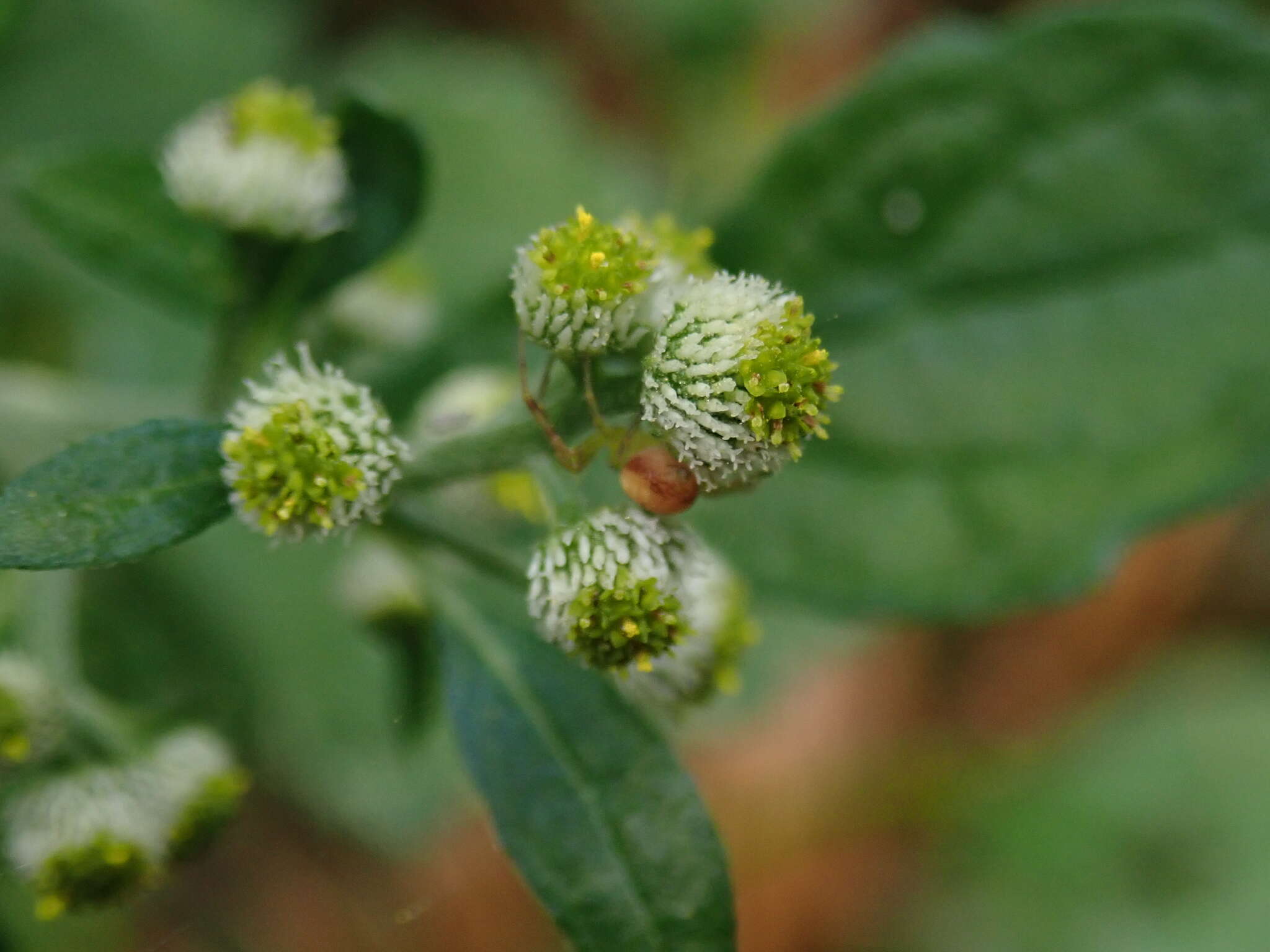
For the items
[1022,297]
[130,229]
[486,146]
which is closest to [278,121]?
[130,229]

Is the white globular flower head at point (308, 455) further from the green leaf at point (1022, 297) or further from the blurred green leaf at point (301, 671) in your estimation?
the blurred green leaf at point (301, 671)

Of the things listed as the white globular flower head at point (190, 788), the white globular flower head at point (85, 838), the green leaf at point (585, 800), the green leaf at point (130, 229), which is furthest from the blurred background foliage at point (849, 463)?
the green leaf at point (585, 800)

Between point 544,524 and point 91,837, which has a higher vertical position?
point 544,524

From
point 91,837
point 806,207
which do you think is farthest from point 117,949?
point 806,207

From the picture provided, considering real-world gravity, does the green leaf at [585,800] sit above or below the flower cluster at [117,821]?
below

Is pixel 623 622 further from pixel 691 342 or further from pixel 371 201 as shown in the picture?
pixel 371 201

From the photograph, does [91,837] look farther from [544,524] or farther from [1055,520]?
[1055,520]
